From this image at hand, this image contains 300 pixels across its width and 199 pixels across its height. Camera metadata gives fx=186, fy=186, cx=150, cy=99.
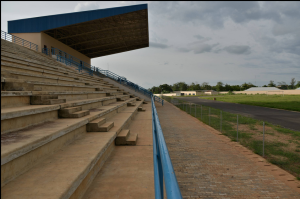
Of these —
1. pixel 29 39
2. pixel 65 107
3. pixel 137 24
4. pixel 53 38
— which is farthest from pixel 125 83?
pixel 65 107

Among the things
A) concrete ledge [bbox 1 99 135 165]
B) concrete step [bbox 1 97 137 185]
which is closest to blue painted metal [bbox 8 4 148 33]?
concrete ledge [bbox 1 99 135 165]

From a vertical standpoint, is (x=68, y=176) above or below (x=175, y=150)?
above

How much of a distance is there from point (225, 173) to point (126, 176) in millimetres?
3242

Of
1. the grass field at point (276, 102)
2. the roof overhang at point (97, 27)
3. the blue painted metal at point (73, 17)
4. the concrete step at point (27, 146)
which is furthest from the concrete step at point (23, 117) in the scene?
the grass field at point (276, 102)

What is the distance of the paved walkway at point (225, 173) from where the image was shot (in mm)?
4262

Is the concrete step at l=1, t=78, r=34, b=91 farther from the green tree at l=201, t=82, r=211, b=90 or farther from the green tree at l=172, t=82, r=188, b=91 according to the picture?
the green tree at l=201, t=82, r=211, b=90

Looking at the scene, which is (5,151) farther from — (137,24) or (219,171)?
(137,24)

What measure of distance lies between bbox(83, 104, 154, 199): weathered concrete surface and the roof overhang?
17415 millimetres

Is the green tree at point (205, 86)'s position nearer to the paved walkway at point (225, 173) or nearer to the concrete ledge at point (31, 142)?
the paved walkway at point (225, 173)

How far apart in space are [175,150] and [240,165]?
7.49 ft

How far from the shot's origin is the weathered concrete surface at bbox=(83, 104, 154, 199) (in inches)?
107

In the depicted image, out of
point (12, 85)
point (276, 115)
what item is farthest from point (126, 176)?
point (276, 115)

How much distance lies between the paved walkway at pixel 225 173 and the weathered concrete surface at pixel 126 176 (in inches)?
54.9

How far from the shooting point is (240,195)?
413cm
